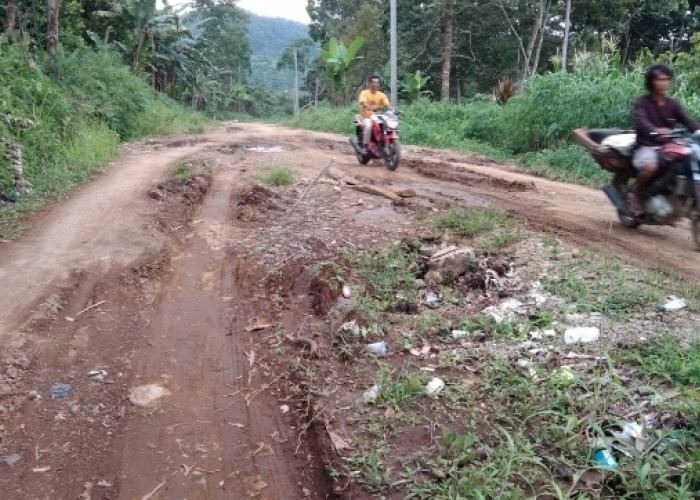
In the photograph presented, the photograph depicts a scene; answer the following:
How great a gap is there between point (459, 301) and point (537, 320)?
746 mm

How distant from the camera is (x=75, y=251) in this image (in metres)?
5.97

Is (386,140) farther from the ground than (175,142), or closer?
farther from the ground

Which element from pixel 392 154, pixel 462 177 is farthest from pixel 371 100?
pixel 462 177

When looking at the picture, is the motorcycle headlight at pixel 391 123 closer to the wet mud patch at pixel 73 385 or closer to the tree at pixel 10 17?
→ the wet mud patch at pixel 73 385

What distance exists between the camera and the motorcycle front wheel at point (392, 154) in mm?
10672

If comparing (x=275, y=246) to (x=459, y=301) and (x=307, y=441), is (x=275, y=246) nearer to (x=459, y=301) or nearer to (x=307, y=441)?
(x=459, y=301)

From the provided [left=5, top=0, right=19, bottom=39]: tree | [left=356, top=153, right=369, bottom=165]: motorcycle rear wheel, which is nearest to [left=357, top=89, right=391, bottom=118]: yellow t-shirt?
[left=356, top=153, right=369, bottom=165]: motorcycle rear wheel

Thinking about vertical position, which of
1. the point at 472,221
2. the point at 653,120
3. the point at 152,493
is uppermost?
the point at 653,120

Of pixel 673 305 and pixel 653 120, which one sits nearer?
pixel 673 305

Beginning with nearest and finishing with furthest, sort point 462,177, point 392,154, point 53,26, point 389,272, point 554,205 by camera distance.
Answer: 1. point 389,272
2. point 554,205
3. point 462,177
4. point 392,154
5. point 53,26

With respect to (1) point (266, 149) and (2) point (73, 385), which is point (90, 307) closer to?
(2) point (73, 385)

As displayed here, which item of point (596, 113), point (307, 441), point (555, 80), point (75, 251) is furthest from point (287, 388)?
point (555, 80)

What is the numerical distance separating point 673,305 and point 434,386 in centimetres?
195

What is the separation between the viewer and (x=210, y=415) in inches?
142
